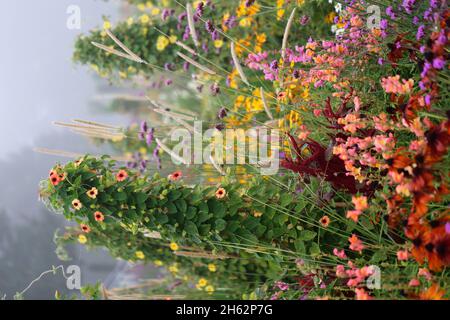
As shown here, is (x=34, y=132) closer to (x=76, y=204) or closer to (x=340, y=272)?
(x=76, y=204)

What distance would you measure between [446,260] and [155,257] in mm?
1042

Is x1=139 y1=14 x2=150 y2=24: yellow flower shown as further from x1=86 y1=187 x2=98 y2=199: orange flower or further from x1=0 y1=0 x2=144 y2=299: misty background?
x1=86 y1=187 x2=98 y2=199: orange flower

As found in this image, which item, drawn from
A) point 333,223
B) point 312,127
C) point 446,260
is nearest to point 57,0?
point 312,127

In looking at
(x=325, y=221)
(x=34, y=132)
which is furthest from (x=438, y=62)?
(x=34, y=132)

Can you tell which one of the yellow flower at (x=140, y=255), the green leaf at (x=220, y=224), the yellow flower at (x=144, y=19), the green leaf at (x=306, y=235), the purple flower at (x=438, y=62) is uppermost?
the yellow flower at (x=144, y=19)

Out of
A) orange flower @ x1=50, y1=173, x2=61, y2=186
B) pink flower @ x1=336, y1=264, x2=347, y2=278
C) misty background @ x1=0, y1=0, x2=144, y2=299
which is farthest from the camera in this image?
misty background @ x1=0, y1=0, x2=144, y2=299

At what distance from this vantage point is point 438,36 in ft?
2.72

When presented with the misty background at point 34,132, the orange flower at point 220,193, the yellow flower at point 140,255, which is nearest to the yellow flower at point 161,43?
the misty background at point 34,132

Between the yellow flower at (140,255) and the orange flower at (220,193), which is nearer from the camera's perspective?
the orange flower at (220,193)

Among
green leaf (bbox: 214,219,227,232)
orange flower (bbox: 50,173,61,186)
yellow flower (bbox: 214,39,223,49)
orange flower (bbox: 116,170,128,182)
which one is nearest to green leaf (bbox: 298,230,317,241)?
green leaf (bbox: 214,219,227,232)

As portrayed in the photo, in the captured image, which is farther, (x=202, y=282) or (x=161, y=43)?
(x=161, y=43)

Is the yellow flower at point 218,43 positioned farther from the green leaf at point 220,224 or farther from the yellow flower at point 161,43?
the green leaf at point 220,224

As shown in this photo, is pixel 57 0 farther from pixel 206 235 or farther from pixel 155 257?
pixel 206 235

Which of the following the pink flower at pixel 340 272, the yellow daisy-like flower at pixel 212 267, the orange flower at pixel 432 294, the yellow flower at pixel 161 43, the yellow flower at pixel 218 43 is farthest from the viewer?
the yellow flower at pixel 161 43
